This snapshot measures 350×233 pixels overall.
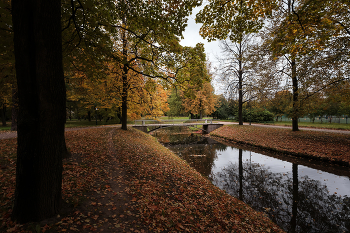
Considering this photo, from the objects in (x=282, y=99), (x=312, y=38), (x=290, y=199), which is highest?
(x=312, y=38)

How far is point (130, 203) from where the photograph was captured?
4.19 meters

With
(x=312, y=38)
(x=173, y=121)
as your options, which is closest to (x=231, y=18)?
(x=312, y=38)

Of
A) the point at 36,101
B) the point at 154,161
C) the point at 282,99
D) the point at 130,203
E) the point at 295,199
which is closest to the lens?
the point at 36,101

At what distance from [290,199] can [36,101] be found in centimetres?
881

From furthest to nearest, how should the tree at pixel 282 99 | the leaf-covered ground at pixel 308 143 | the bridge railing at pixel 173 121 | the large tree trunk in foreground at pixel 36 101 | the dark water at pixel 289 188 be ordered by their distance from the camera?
1. the bridge railing at pixel 173 121
2. the tree at pixel 282 99
3. the leaf-covered ground at pixel 308 143
4. the dark water at pixel 289 188
5. the large tree trunk in foreground at pixel 36 101

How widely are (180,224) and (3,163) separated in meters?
6.27

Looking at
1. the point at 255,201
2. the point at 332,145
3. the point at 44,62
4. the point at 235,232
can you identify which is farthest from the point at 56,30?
the point at 332,145

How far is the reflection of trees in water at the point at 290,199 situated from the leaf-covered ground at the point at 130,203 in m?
1.05

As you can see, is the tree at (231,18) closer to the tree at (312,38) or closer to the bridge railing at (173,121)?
the tree at (312,38)

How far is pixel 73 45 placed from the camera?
243 inches

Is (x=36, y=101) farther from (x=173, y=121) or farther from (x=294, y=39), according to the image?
(x=173, y=121)

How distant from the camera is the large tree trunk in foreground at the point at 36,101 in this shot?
2.75 metres

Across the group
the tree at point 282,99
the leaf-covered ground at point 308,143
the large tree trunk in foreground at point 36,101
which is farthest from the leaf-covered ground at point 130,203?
the tree at point 282,99

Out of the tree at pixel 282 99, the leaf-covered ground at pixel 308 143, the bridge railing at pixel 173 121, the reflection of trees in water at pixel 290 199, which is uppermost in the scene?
the tree at pixel 282 99
